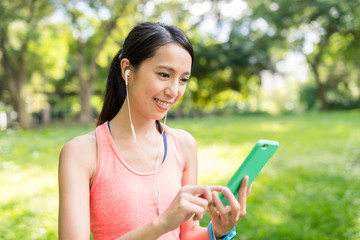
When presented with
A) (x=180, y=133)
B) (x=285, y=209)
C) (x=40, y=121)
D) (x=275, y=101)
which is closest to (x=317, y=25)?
(x=285, y=209)

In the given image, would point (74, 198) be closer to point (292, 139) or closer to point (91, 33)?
point (292, 139)

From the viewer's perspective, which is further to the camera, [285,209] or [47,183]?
[47,183]

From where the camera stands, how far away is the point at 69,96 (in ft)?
113

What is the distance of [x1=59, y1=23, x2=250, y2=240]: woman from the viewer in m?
→ 1.51

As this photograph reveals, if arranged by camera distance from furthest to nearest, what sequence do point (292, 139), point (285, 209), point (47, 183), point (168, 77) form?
point (292, 139) < point (47, 183) < point (285, 209) < point (168, 77)

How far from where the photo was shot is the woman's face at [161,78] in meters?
1.63

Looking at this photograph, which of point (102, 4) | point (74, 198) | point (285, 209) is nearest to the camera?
point (74, 198)

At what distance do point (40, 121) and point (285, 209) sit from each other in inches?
1255

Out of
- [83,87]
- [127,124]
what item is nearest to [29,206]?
[127,124]

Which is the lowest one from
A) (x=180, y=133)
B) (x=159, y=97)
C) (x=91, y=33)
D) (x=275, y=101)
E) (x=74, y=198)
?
(x=275, y=101)

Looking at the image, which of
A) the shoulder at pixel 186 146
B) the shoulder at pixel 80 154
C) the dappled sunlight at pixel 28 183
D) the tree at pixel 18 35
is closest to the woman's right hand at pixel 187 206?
the shoulder at pixel 80 154

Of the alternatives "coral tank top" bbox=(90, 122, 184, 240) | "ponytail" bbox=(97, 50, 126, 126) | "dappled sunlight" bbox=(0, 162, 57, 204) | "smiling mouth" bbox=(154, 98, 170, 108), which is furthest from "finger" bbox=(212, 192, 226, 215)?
"dappled sunlight" bbox=(0, 162, 57, 204)

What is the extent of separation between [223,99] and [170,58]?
27.6 metres

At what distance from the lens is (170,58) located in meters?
1.63
